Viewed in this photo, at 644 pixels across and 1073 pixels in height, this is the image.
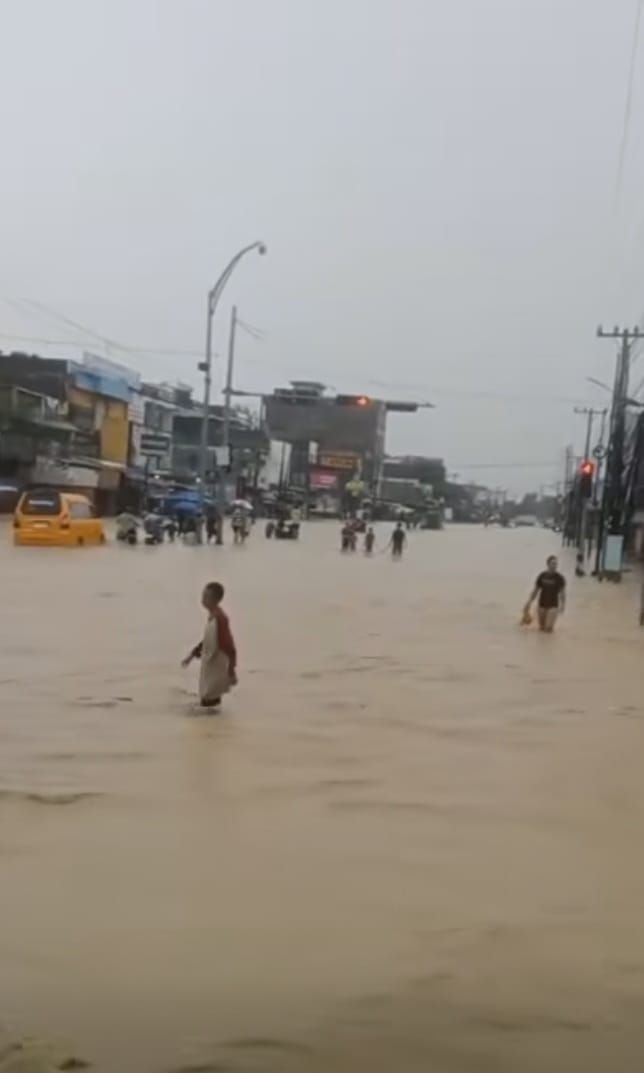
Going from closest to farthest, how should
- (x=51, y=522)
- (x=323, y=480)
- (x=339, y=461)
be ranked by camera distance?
Answer: (x=51, y=522) < (x=323, y=480) < (x=339, y=461)

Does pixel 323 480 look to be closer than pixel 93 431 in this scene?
No

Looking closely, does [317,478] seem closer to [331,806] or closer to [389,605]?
[389,605]

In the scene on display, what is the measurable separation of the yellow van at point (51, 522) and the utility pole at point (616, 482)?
1621cm

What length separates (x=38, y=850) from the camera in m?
9.17

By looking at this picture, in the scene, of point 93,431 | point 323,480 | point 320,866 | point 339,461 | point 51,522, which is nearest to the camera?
point 320,866

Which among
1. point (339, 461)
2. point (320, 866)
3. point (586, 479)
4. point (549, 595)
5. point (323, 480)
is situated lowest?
point (320, 866)

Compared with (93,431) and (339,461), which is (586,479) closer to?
(93,431)

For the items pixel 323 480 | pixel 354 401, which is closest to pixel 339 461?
pixel 323 480

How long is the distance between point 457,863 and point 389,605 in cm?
2300

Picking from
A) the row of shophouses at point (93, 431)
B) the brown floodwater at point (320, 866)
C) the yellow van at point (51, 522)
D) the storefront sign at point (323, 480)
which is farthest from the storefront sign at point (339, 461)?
the brown floodwater at point (320, 866)

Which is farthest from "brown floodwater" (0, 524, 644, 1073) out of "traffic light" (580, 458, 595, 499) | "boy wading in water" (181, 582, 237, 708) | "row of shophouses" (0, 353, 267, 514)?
"row of shophouses" (0, 353, 267, 514)

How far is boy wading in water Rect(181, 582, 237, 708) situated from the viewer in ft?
45.6

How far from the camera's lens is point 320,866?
904 centimetres

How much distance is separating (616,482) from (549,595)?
28.7 m
